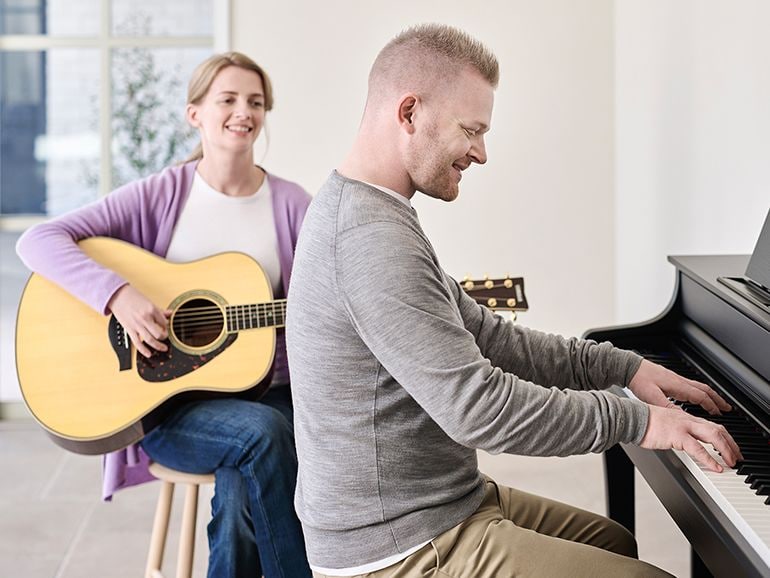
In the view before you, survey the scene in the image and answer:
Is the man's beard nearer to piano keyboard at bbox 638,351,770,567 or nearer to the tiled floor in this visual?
piano keyboard at bbox 638,351,770,567

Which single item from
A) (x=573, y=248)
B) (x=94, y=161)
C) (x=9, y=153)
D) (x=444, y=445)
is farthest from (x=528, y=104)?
(x=444, y=445)

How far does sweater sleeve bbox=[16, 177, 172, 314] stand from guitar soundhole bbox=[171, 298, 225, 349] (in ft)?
0.49

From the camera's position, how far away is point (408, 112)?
5.02 feet

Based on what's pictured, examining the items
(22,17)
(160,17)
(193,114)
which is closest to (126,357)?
(193,114)

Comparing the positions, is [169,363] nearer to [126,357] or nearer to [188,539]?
[126,357]

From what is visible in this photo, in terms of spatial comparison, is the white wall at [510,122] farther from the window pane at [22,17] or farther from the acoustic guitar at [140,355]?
the acoustic guitar at [140,355]

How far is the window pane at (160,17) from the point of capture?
418 cm

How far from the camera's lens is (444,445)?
1.59 m

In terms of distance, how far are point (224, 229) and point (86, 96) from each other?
1947mm

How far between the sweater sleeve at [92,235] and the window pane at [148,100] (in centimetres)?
173

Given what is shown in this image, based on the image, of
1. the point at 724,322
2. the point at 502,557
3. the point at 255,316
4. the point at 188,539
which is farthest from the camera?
the point at 255,316

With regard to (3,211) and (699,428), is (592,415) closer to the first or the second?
(699,428)

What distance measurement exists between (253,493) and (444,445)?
0.69m

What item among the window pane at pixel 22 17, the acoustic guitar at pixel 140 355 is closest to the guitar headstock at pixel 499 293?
the acoustic guitar at pixel 140 355
